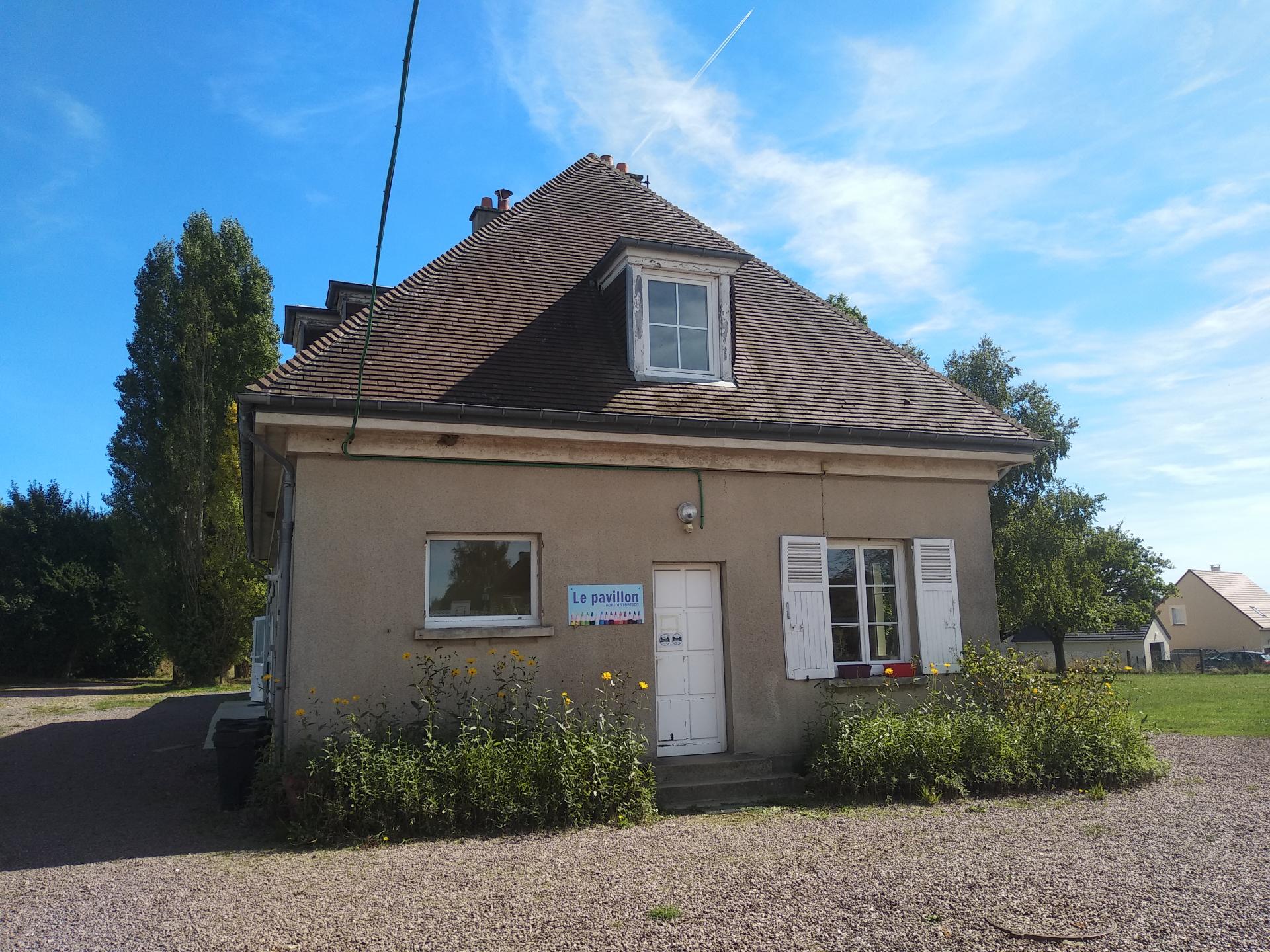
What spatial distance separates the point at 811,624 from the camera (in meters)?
9.30

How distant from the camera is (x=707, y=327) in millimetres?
10008

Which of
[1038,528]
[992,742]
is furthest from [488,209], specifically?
[1038,528]

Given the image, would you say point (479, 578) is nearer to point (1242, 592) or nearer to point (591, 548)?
point (591, 548)

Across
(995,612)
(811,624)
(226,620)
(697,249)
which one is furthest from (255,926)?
(226,620)

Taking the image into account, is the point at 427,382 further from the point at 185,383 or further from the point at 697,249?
the point at 185,383

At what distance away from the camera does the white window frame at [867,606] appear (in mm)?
9641

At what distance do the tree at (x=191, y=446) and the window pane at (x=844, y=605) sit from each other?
20.3m

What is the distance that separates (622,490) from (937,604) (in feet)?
12.8

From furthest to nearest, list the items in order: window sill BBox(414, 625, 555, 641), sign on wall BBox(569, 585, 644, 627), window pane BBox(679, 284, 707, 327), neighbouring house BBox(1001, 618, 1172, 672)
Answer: neighbouring house BBox(1001, 618, 1172, 672)
window pane BBox(679, 284, 707, 327)
sign on wall BBox(569, 585, 644, 627)
window sill BBox(414, 625, 555, 641)

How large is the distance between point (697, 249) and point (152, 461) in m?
21.7

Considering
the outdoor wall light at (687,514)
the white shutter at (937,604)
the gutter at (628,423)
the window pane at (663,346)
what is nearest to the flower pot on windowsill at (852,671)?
the white shutter at (937,604)

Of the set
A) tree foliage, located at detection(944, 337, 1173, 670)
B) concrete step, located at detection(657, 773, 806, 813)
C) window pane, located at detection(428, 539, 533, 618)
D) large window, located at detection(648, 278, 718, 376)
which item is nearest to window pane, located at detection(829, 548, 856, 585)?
concrete step, located at detection(657, 773, 806, 813)

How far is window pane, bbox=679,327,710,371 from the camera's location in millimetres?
9914

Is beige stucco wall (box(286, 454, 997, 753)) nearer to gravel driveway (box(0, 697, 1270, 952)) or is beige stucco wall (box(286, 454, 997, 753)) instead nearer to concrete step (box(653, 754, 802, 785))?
concrete step (box(653, 754, 802, 785))
